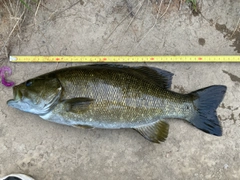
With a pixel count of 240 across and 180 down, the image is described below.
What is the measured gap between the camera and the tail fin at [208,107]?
2854 millimetres

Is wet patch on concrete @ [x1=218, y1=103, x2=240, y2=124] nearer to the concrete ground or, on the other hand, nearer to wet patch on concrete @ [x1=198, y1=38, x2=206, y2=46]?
the concrete ground

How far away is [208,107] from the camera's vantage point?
2.87 metres

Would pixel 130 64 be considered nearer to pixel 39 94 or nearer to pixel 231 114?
pixel 39 94

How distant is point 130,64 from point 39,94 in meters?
1.06

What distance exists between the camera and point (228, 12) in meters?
3.22

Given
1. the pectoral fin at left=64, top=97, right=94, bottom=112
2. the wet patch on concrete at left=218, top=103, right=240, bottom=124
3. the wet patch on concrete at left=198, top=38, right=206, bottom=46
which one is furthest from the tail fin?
the pectoral fin at left=64, top=97, right=94, bottom=112

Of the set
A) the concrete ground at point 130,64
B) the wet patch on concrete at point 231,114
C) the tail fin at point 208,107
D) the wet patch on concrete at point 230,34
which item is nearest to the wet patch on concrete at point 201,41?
the concrete ground at point 130,64

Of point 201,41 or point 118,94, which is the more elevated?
point 201,41

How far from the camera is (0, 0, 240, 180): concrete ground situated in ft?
10.2

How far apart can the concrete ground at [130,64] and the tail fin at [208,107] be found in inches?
9.7

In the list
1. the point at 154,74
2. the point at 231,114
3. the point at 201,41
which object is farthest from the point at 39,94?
the point at 231,114

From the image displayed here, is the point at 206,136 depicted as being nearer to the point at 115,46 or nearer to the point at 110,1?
the point at 115,46

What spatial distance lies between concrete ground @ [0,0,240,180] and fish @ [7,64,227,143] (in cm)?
28

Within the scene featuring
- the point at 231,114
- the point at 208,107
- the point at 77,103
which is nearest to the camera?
the point at 77,103
